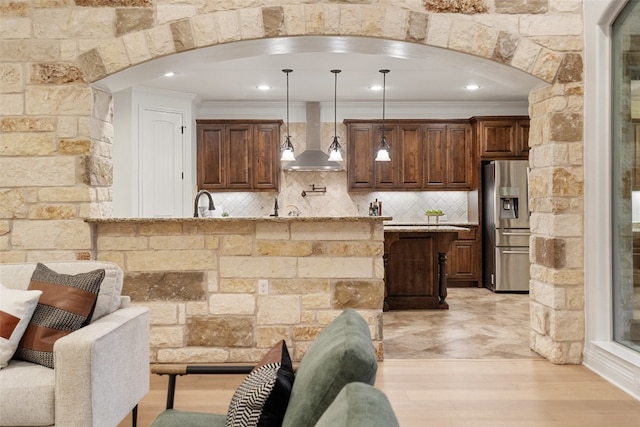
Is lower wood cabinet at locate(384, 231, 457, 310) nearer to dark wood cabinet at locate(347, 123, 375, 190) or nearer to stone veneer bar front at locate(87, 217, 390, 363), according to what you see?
dark wood cabinet at locate(347, 123, 375, 190)

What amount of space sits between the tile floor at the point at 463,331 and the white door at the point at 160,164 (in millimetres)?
3376

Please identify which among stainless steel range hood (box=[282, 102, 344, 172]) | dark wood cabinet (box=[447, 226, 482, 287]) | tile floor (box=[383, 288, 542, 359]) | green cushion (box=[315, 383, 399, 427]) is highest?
stainless steel range hood (box=[282, 102, 344, 172])

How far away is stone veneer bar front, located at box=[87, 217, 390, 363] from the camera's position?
4.27 m

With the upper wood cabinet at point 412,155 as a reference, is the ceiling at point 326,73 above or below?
above

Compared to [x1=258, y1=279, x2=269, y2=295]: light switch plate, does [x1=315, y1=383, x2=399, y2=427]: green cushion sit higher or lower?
higher

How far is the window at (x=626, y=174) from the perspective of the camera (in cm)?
381

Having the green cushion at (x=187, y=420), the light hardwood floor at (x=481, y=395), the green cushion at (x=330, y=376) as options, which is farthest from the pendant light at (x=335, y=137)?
the green cushion at (x=330, y=376)

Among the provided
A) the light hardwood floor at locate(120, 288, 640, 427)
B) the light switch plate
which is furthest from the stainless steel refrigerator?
the light switch plate

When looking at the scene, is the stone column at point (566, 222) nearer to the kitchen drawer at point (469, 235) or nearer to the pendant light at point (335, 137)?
the pendant light at point (335, 137)

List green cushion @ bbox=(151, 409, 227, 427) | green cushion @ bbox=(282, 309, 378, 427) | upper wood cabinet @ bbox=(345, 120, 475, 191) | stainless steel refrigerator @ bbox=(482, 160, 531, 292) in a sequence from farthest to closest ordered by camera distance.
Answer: upper wood cabinet @ bbox=(345, 120, 475, 191) < stainless steel refrigerator @ bbox=(482, 160, 531, 292) < green cushion @ bbox=(151, 409, 227, 427) < green cushion @ bbox=(282, 309, 378, 427)

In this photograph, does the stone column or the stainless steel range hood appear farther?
the stainless steel range hood

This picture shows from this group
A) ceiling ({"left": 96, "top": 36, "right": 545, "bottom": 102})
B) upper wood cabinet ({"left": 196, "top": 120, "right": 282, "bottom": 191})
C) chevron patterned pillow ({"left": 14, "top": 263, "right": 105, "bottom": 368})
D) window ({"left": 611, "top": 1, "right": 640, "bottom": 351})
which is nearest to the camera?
chevron patterned pillow ({"left": 14, "top": 263, "right": 105, "bottom": 368})

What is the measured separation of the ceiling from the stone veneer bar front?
1379 millimetres

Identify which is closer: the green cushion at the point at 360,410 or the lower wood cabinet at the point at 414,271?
the green cushion at the point at 360,410
